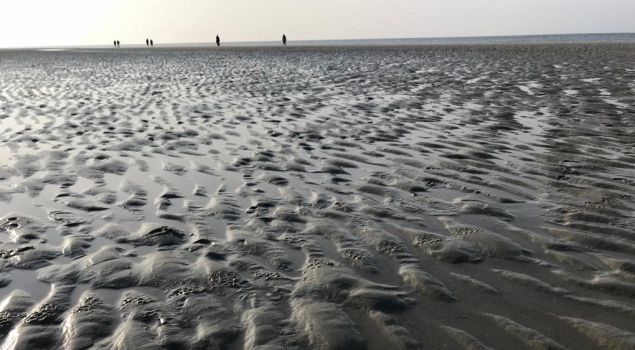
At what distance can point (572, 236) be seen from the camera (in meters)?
5.05

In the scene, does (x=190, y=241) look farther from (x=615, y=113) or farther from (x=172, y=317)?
(x=615, y=113)

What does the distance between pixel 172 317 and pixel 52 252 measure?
1930 mm

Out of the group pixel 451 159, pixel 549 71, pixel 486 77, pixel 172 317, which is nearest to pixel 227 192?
pixel 172 317

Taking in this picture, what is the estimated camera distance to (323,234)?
5.36 metres

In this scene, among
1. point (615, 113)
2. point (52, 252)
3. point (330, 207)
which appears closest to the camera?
point (52, 252)

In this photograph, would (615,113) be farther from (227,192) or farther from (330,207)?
(227,192)

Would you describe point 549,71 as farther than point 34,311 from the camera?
Yes

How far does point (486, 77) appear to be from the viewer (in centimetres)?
2158

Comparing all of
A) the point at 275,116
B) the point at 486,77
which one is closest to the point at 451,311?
the point at 275,116

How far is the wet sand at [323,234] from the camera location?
3619 mm

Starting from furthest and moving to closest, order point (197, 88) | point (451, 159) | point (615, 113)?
point (197, 88) < point (615, 113) < point (451, 159)

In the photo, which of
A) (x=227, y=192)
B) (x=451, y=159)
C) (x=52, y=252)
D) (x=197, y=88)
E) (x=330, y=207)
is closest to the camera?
(x=52, y=252)

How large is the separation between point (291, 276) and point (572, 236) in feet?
9.44

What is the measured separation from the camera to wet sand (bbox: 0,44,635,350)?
362cm
